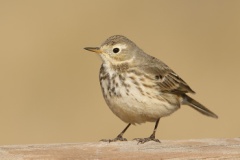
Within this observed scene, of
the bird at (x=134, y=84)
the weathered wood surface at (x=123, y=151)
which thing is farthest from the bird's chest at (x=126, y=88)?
the weathered wood surface at (x=123, y=151)

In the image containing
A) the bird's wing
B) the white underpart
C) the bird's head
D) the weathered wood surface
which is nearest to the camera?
the weathered wood surface

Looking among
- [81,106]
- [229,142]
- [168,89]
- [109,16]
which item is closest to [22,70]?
[81,106]

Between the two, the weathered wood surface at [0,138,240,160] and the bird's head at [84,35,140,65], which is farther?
the bird's head at [84,35,140,65]

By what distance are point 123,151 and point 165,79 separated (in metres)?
3.19

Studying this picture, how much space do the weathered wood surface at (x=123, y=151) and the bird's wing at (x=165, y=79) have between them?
2.71 m

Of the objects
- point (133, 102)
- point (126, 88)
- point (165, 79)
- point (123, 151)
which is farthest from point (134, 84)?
point (123, 151)

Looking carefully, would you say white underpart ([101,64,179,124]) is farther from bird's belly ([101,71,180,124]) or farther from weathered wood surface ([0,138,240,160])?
weathered wood surface ([0,138,240,160])

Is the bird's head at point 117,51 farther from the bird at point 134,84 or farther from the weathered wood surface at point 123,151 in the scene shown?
the weathered wood surface at point 123,151

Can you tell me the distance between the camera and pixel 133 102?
793 centimetres

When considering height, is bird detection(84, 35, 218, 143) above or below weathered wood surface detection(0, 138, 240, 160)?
above

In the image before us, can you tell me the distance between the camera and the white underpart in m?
7.86

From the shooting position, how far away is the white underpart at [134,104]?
25.8 ft

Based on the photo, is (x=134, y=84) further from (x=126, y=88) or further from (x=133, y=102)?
(x=133, y=102)

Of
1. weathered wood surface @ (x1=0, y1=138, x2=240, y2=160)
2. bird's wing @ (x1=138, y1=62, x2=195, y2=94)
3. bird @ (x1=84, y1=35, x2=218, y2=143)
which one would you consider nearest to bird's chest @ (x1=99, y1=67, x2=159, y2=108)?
bird @ (x1=84, y1=35, x2=218, y2=143)
